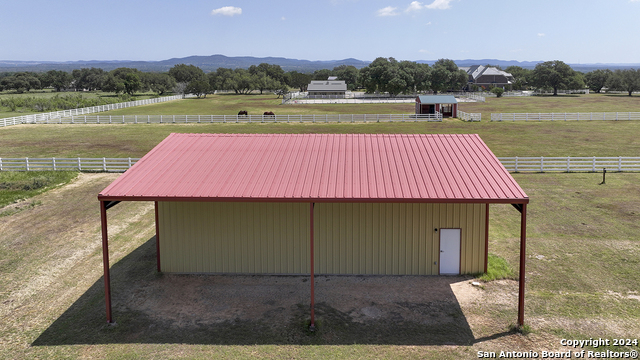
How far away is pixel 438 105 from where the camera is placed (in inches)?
2154

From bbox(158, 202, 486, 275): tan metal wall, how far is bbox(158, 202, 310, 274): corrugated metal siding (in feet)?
0.10

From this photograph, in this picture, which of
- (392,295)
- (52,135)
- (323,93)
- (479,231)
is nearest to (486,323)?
(392,295)

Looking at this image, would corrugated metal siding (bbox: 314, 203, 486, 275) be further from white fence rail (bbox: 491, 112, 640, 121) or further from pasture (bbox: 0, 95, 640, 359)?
white fence rail (bbox: 491, 112, 640, 121)

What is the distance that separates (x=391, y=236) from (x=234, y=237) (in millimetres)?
4669

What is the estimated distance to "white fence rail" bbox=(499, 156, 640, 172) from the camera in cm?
2802

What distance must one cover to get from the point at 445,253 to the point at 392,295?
2.35 metres

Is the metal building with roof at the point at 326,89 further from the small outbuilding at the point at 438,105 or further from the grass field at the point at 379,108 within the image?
the small outbuilding at the point at 438,105

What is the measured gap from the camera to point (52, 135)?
4394cm

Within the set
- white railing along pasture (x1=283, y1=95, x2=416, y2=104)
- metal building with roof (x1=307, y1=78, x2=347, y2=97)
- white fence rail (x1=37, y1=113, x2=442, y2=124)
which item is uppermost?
metal building with roof (x1=307, y1=78, x2=347, y2=97)

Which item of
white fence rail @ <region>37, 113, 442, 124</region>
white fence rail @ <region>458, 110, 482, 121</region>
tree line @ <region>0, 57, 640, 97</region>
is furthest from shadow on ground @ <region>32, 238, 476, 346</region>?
tree line @ <region>0, 57, 640, 97</region>

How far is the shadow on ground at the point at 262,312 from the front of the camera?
10.5m

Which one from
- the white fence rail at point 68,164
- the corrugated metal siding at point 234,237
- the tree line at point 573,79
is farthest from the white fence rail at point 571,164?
the tree line at point 573,79

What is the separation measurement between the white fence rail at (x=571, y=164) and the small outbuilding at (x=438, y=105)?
2562cm

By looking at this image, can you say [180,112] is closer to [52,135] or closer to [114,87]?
[52,135]
